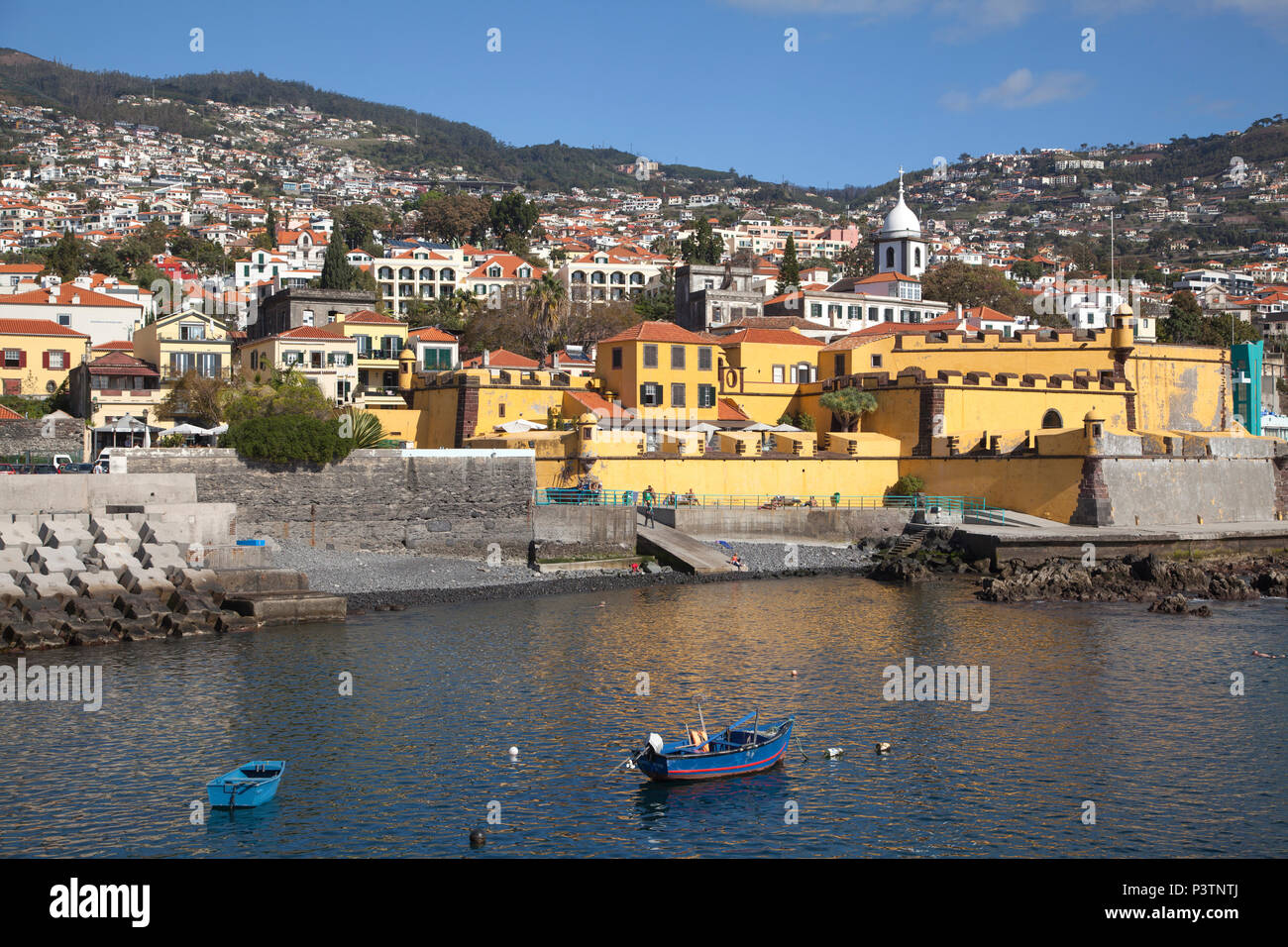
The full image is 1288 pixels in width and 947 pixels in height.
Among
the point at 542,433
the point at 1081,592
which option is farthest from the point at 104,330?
the point at 1081,592

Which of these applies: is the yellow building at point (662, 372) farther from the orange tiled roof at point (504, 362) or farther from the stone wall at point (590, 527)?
the stone wall at point (590, 527)

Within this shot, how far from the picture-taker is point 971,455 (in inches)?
1786

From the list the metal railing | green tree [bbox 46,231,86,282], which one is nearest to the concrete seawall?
the metal railing

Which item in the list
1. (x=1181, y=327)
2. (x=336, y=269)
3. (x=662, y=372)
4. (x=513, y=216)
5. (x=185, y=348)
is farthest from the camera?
(x=513, y=216)

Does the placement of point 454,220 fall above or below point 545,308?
above

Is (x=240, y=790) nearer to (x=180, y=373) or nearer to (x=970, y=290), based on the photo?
(x=180, y=373)

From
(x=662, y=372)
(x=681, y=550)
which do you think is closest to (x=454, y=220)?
(x=662, y=372)

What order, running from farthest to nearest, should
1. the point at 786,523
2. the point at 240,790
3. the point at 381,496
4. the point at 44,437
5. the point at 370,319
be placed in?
the point at 370,319, the point at 44,437, the point at 786,523, the point at 381,496, the point at 240,790

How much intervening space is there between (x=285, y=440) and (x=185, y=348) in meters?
19.4

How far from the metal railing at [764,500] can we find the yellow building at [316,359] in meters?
14.7

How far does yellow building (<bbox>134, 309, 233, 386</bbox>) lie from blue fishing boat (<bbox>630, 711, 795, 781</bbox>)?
39.5 m

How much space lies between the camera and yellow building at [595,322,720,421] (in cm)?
4784

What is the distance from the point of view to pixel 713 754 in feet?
60.4

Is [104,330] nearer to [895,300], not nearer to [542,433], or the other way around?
[542,433]
